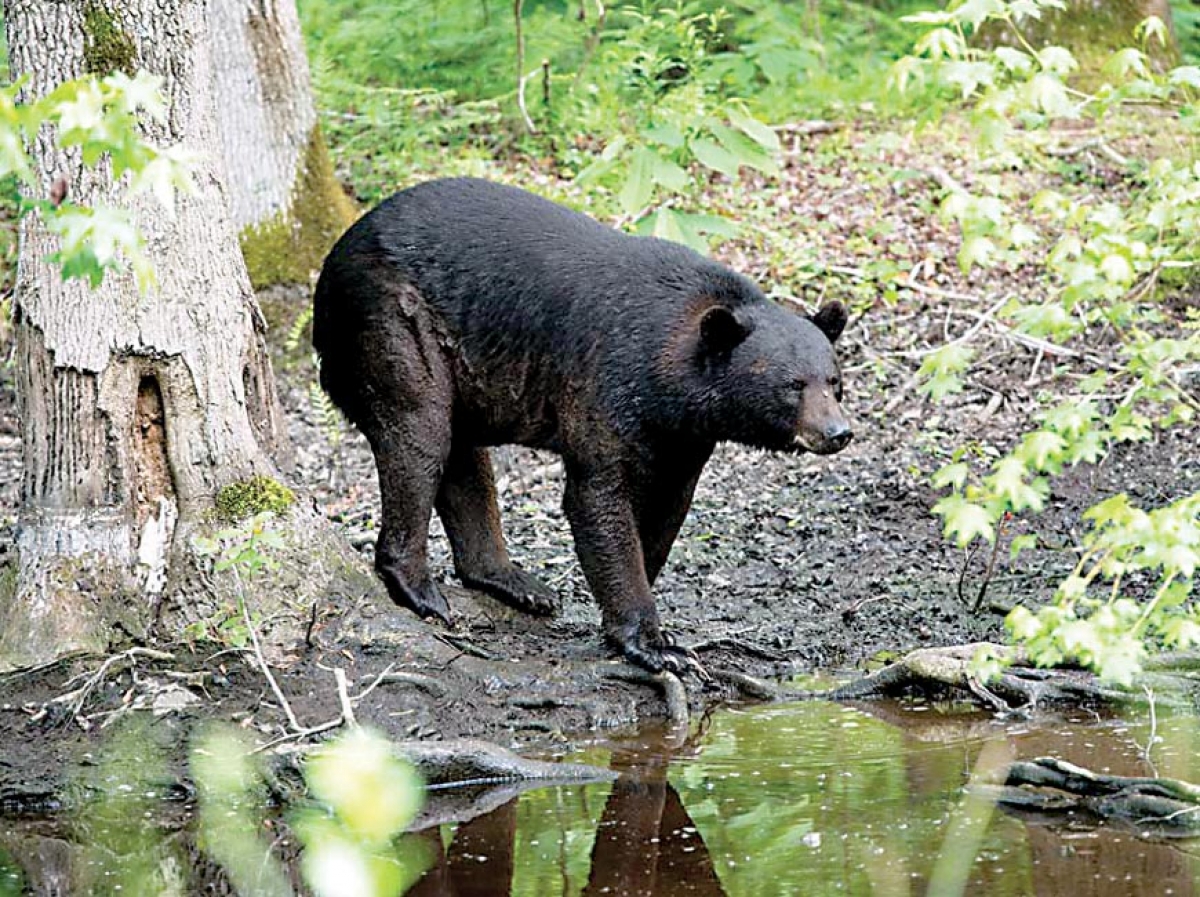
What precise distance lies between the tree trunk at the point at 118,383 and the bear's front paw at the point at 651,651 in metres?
1.73

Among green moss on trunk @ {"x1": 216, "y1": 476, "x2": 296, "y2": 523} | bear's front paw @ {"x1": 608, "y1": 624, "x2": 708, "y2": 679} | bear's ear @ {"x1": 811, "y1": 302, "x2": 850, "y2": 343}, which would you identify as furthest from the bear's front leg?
green moss on trunk @ {"x1": 216, "y1": 476, "x2": 296, "y2": 523}

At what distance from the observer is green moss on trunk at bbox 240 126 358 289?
11672 mm

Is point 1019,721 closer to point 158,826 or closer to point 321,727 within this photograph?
point 321,727

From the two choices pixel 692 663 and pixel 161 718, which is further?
pixel 692 663

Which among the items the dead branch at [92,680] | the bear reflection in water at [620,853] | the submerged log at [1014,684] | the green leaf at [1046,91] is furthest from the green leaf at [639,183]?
the green leaf at [1046,91]

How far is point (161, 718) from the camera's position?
20.2 ft

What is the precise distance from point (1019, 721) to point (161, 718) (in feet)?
11.0

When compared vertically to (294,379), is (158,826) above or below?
above

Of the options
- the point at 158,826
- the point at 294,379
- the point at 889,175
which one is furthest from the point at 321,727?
the point at 889,175

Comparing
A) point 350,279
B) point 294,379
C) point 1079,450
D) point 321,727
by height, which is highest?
point 1079,450

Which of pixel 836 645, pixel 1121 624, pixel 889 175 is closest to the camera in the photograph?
pixel 1121 624

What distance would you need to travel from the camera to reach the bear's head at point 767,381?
6750 millimetres

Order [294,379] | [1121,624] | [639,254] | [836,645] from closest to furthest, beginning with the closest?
[1121,624] < [639,254] < [836,645] < [294,379]

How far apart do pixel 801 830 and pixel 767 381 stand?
83.6 inches
